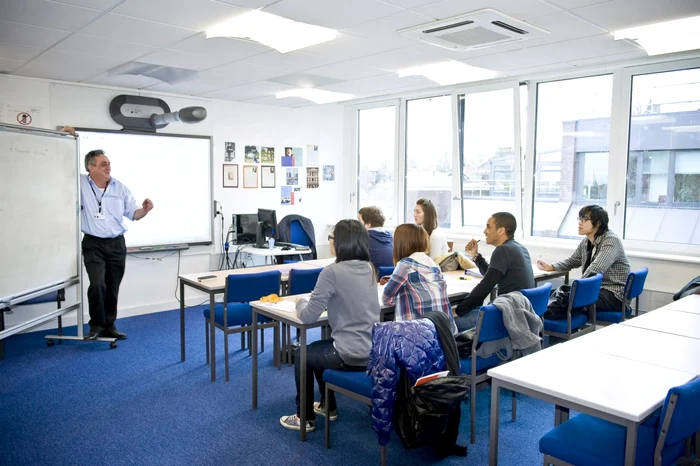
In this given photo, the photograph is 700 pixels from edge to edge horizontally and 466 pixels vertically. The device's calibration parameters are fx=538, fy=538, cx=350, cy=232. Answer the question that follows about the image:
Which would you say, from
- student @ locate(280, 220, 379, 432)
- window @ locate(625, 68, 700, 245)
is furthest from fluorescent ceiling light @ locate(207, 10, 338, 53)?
window @ locate(625, 68, 700, 245)

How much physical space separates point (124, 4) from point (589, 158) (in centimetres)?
463

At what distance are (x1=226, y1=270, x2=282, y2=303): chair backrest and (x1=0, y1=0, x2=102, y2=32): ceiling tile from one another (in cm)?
201

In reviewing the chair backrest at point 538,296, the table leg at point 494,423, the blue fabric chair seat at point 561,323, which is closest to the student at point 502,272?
the chair backrest at point 538,296

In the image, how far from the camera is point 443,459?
300 cm

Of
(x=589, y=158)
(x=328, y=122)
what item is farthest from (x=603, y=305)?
(x=328, y=122)

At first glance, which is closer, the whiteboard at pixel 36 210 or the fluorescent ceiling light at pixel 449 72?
the whiteboard at pixel 36 210

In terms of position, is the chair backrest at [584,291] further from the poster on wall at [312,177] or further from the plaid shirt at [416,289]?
the poster on wall at [312,177]

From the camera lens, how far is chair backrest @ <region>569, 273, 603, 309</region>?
394cm

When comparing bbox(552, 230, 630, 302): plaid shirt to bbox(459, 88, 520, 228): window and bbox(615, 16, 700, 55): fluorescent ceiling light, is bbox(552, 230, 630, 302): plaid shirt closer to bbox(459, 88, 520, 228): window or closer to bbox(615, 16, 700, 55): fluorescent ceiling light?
bbox(615, 16, 700, 55): fluorescent ceiling light

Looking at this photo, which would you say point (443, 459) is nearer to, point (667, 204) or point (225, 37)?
point (225, 37)

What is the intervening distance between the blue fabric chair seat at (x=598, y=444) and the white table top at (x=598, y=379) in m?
0.16

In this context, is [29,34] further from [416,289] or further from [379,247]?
[416,289]

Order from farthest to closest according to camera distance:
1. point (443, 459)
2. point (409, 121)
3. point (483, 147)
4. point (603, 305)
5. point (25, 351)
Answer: point (409, 121) < point (483, 147) < point (25, 351) < point (603, 305) < point (443, 459)

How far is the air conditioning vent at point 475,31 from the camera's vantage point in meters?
3.58
